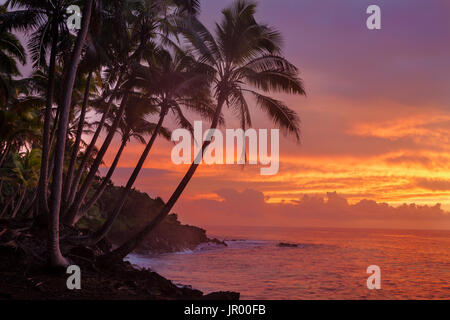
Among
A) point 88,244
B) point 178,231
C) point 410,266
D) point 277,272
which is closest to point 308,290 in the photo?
point 277,272

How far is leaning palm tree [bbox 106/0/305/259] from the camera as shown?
15.0 m

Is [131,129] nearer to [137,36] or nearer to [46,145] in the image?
[137,36]

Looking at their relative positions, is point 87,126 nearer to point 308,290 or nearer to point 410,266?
point 308,290

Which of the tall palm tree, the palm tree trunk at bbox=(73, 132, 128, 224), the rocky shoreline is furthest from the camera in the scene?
the palm tree trunk at bbox=(73, 132, 128, 224)

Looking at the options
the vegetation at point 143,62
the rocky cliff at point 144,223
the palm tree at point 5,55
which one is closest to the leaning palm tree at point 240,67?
the vegetation at point 143,62

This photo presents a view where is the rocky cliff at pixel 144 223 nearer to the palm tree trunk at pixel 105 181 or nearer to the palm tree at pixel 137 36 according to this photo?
the palm tree trunk at pixel 105 181

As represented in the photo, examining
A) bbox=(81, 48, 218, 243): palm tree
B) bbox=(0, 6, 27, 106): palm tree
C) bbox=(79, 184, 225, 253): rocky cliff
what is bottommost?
bbox=(79, 184, 225, 253): rocky cliff

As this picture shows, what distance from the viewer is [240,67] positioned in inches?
600

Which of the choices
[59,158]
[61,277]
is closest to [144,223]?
[61,277]

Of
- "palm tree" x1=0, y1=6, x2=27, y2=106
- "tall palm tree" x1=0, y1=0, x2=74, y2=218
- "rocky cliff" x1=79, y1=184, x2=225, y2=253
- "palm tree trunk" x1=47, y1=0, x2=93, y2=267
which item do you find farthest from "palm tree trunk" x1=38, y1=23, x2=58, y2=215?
"rocky cliff" x1=79, y1=184, x2=225, y2=253

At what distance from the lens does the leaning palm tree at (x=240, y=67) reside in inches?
592

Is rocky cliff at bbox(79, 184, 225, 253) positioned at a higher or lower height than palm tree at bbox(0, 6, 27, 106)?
lower

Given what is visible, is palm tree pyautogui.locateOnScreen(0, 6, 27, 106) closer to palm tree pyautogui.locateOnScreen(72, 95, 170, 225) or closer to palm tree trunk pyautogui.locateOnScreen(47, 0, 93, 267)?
palm tree pyautogui.locateOnScreen(72, 95, 170, 225)

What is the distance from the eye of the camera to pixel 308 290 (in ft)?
89.6
